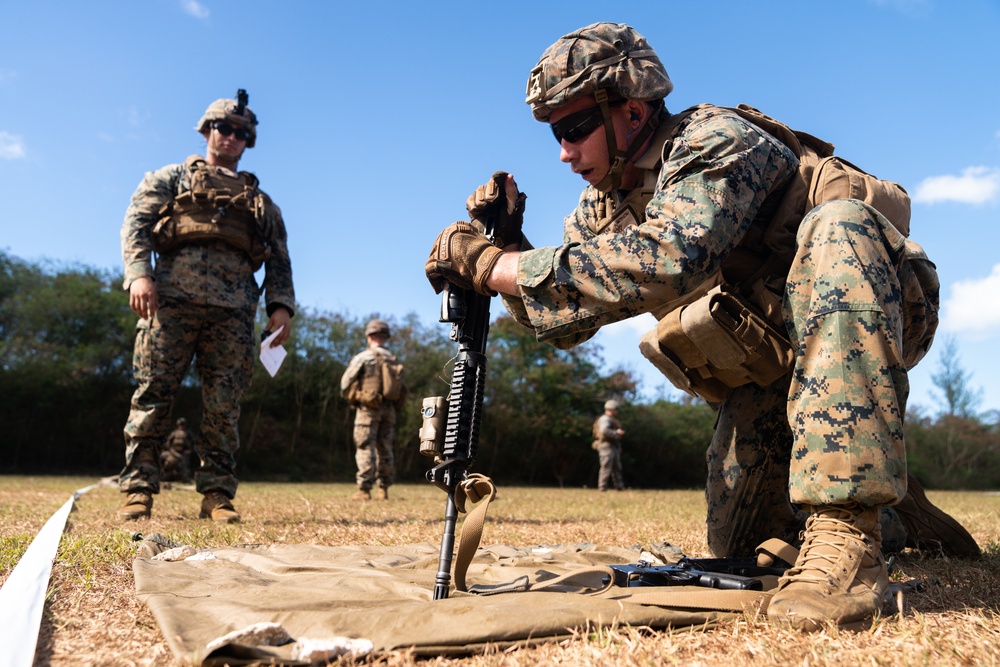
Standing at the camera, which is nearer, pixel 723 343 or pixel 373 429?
pixel 723 343

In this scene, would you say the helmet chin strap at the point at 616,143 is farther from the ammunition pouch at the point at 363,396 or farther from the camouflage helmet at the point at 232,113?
the ammunition pouch at the point at 363,396

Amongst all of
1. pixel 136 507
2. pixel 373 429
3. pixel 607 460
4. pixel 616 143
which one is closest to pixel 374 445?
pixel 373 429

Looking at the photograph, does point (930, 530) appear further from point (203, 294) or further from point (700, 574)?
point (203, 294)

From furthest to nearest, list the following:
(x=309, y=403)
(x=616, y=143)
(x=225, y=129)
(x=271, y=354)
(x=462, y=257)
Result: (x=309, y=403)
(x=225, y=129)
(x=271, y=354)
(x=616, y=143)
(x=462, y=257)

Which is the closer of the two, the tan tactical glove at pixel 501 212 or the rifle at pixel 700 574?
the rifle at pixel 700 574

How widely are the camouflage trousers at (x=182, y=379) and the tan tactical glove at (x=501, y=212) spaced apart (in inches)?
128

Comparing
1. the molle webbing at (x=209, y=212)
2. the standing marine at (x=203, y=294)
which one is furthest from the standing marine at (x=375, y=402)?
the molle webbing at (x=209, y=212)

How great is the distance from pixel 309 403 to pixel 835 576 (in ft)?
78.6

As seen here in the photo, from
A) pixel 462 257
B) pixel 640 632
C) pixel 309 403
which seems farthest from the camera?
pixel 309 403

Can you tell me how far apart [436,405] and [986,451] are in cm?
4433

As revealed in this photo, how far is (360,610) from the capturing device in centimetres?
199

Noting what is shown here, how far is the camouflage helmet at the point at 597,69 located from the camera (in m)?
2.73

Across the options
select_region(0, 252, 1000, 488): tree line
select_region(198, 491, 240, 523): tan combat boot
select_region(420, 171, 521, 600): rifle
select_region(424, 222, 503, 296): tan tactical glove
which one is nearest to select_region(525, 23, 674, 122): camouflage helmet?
select_region(424, 222, 503, 296): tan tactical glove

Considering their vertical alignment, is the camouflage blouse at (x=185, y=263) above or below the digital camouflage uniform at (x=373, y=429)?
above
